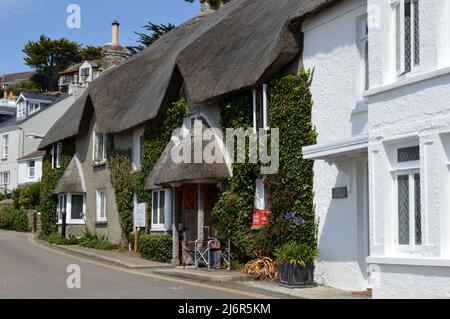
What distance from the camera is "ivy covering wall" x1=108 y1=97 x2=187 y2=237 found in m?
22.8

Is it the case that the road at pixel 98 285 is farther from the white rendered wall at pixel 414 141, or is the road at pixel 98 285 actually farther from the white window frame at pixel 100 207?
the white window frame at pixel 100 207

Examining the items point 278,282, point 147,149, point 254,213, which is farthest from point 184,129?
point 278,282

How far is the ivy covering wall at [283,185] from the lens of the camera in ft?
51.6

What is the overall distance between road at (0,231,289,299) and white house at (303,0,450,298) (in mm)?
2639

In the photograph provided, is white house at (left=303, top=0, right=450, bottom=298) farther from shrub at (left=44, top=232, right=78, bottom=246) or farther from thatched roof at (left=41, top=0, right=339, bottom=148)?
shrub at (left=44, top=232, right=78, bottom=246)

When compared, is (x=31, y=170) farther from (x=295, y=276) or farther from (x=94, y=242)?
(x=295, y=276)

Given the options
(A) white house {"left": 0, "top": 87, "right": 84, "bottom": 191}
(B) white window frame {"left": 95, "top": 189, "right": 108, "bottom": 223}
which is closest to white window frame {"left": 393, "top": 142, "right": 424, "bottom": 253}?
(B) white window frame {"left": 95, "top": 189, "right": 108, "bottom": 223}

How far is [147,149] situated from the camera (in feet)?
80.2

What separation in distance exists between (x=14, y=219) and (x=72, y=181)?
12431 millimetres

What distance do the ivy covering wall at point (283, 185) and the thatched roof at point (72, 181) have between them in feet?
45.5

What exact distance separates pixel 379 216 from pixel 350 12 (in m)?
5.38

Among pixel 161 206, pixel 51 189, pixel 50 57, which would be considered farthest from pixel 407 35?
pixel 50 57
